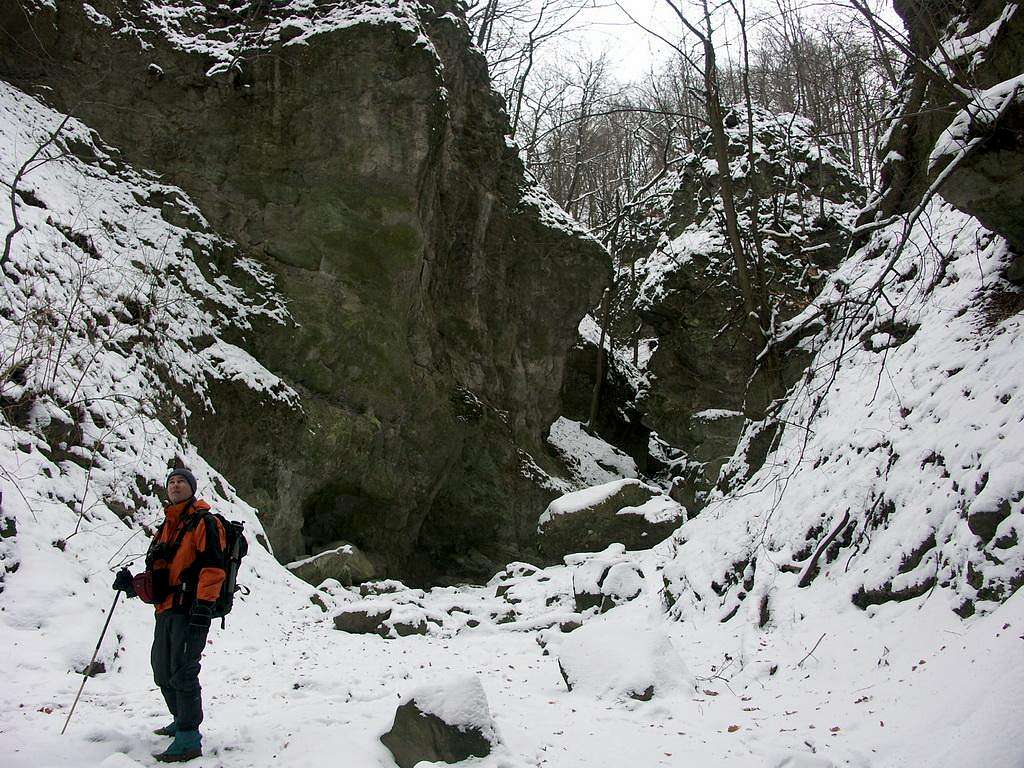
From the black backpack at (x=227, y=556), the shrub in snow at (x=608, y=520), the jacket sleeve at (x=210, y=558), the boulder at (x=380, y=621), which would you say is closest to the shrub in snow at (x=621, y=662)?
the black backpack at (x=227, y=556)

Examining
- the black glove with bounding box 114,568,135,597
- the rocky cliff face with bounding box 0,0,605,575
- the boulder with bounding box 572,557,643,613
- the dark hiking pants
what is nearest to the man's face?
the black glove with bounding box 114,568,135,597

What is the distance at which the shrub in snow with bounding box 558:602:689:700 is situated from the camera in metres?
5.43

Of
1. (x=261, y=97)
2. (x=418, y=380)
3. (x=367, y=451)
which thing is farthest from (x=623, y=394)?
(x=261, y=97)

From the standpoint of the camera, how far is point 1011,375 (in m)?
5.18

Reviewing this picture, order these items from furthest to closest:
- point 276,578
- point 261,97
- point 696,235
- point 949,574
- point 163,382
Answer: point 696,235 → point 261,97 → point 163,382 → point 276,578 → point 949,574

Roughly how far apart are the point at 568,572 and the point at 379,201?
799 centimetres

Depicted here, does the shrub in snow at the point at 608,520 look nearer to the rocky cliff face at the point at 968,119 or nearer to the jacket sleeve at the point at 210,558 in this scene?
the rocky cliff face at the point at 968,119

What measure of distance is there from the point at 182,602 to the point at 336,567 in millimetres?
A: 8140

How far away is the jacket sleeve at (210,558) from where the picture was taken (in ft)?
13.8

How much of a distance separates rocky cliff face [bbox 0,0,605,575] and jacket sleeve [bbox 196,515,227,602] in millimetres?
7015

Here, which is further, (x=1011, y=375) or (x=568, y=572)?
(x=568, y=572)

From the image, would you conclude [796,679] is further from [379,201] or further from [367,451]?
[379,201]

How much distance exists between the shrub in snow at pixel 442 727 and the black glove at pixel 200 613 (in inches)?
50.7

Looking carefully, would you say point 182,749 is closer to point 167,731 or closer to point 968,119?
point 167,731
